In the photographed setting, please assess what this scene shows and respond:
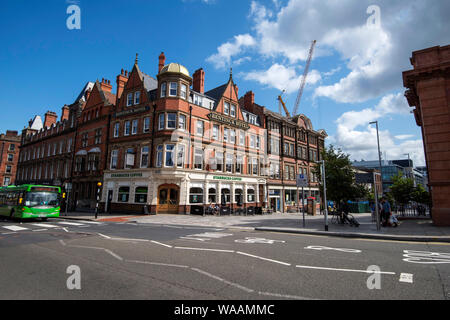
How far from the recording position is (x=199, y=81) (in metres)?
30.9

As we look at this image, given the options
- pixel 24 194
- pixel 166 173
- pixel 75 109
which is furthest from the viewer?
pixel 75 109

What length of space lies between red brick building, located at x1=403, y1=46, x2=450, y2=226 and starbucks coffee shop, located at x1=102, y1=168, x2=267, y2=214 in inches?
662

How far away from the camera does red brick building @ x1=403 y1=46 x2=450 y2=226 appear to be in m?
14.5

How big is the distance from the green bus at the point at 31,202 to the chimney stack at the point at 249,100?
28.3 m

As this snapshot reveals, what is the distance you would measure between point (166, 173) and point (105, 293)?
20.8 metres

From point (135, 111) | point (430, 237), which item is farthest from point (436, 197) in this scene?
point (135, 111)

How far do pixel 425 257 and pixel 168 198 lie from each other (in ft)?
73.6

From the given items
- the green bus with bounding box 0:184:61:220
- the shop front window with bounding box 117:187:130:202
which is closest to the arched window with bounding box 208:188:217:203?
the shop front window with bounding box 117:187:130:202

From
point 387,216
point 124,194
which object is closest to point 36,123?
point 124,194

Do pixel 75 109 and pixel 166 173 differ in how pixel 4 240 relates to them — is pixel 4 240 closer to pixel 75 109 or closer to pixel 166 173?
pixel 166 173

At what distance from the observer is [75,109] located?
38.9 metres

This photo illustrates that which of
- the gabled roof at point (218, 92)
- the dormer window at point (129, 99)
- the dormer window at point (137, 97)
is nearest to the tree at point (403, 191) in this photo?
the gabled roof at point (218, 92)

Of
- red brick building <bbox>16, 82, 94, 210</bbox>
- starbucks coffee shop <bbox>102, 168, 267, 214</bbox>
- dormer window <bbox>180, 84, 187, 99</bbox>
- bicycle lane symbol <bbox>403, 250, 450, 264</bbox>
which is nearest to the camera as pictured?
Answer: bicycle lane symbol <bbox>403, 250, 450, 264</bbox>

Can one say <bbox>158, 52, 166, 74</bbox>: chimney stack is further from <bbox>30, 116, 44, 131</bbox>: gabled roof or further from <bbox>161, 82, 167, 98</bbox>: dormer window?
<bbox>30, 116, 44, 131</bbox>: gabled roof
